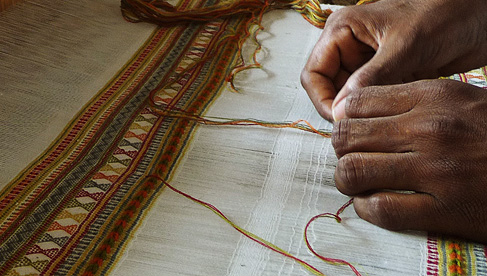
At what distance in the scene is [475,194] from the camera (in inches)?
34.0

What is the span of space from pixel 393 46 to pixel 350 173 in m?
0.30

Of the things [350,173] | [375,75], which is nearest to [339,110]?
[375,75]

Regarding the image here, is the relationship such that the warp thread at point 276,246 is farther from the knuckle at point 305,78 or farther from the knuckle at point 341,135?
the knuckle at point 305,78

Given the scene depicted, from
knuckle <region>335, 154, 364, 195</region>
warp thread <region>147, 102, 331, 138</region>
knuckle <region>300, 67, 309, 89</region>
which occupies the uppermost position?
knuckle <region>335, 154, 364, 195</region>

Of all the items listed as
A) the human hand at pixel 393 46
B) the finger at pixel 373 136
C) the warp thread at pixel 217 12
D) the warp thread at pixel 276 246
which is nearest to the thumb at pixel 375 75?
the human hand at pixel 393 46

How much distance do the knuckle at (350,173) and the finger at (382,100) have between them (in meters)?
0.08

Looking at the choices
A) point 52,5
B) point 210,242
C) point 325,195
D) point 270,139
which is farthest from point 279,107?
point 52,5

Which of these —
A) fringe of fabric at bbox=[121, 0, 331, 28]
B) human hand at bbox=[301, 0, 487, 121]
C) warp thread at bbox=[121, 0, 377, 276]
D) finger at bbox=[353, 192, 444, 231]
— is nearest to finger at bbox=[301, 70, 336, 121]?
human hand at bbox=[301, 0, 487, 121]

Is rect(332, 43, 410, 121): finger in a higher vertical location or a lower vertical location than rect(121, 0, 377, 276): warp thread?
higher

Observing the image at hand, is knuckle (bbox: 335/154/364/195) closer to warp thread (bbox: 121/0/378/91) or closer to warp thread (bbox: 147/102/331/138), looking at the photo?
warp thread (bbox: 147/102/331/138)

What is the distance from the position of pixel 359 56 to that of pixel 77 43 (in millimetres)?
675

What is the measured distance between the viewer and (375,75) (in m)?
1.09

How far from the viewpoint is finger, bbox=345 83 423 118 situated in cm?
95

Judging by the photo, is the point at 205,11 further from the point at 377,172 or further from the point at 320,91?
the point at 377,172
